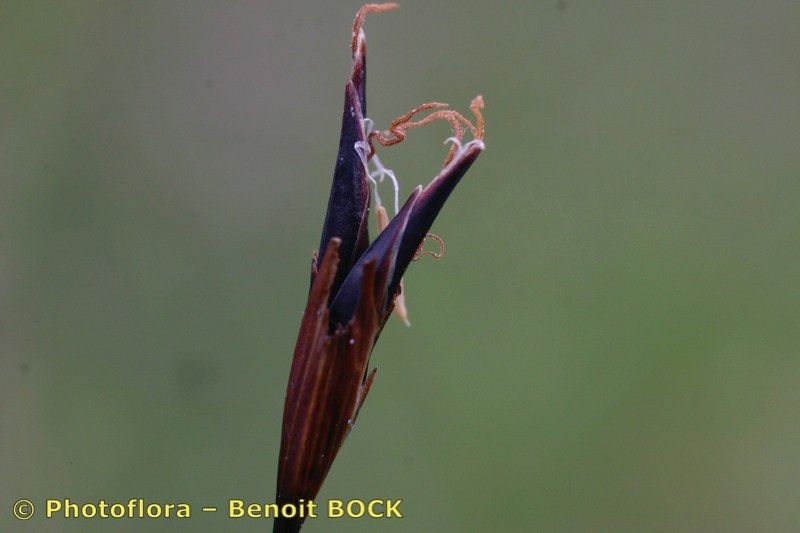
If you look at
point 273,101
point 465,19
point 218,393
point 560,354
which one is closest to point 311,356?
point 218,393

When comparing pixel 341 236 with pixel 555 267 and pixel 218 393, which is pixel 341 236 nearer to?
pixel 218 393

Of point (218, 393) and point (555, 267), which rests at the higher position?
point (555, 267)
